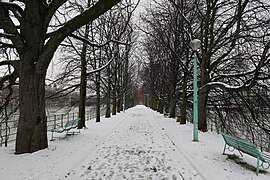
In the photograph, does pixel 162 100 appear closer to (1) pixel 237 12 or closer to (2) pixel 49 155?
(1) pixel 237 12

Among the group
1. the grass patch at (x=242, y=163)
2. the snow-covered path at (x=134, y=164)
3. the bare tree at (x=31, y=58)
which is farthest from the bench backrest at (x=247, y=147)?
the bare tree at (x=31, y=58)

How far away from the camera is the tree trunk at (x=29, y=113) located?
25.2ft

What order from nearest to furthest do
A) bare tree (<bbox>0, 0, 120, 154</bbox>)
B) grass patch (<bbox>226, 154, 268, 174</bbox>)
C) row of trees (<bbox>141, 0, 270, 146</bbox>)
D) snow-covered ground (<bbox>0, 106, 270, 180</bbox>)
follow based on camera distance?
1. snow-covered ground (<bbox>0, 106, 270, 180</bbox>)
2. grass patch (<bbox>226, 154, 268, 174</bbox>)
3. bare tree (<bbox>0, 0, 120, 154</bbox>)
4. row of trees (<bbox>141, 0, 270, 146</bbox>)

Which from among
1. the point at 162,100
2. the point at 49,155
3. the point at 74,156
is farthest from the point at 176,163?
the point at 162,100

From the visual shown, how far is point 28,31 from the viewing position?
26.5 ft

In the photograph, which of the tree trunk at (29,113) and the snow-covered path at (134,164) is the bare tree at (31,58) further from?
the snow-covered path at (134,164)

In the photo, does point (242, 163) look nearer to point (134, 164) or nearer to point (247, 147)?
point (247, 147)

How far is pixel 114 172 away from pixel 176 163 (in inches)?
78.0

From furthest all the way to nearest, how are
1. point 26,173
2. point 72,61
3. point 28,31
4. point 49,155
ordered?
point 72,61 < point 28,31 < point 49,155 < point 26,173

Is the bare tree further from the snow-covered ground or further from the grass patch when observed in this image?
the grass patch

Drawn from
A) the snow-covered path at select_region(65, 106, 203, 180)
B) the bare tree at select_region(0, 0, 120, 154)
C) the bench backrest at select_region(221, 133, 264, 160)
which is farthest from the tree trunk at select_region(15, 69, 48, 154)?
the bench backrest at select_region(221, 133, 264, 160)

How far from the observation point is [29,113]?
7.74 metres

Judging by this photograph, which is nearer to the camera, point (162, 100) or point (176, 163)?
point (176, 163)

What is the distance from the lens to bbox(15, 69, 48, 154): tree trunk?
302 inches
